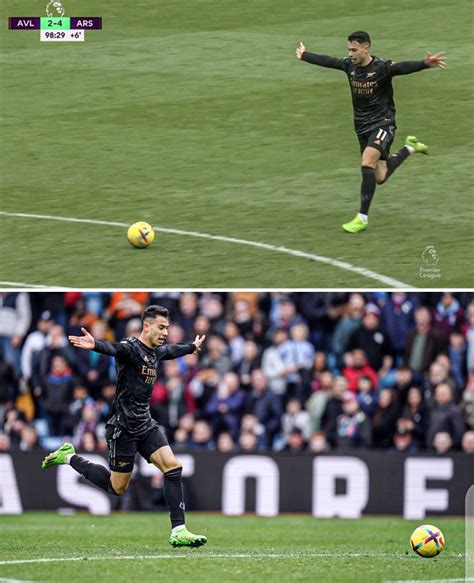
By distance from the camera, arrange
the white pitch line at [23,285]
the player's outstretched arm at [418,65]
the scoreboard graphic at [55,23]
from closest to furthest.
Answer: the white pitch line at [23,285] < the player's outstretched arm at [418,65] < the scoreboard graphic at [55,23]

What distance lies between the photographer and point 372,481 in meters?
17.5

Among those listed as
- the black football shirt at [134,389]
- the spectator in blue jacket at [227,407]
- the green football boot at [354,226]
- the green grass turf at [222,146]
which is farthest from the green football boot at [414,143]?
the black football shirt at [134,389]

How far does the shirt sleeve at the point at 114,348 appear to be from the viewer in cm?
1153

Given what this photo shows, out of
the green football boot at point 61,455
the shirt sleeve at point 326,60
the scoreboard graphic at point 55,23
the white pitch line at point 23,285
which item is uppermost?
the scoreboard graphic at point 55,23

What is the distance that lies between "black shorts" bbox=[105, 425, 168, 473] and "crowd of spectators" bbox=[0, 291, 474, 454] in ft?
18.5

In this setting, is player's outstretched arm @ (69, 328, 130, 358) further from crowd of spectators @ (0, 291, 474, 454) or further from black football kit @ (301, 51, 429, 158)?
crowd of spectators @ (0, 291, 474, 454)

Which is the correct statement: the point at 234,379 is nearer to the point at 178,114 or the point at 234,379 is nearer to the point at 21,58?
the point at 178,114

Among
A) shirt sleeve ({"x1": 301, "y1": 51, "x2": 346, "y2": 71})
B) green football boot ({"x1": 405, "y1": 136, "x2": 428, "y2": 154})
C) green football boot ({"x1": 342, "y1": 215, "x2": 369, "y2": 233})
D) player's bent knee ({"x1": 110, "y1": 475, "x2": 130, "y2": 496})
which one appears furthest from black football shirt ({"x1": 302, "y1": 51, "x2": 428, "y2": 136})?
player's bent knee ({"x1": 110, "y1": 475, "x2": 130, "y2": 496})

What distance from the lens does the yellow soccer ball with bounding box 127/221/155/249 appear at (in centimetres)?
1623

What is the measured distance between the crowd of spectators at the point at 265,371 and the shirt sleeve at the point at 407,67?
328cm

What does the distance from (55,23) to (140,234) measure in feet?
48.7

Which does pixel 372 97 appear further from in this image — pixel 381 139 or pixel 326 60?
pixel 326 60

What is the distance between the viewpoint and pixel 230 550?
1290 centimetres

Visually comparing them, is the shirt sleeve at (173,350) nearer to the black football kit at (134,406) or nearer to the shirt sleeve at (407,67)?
the black football kit at (134,406)
